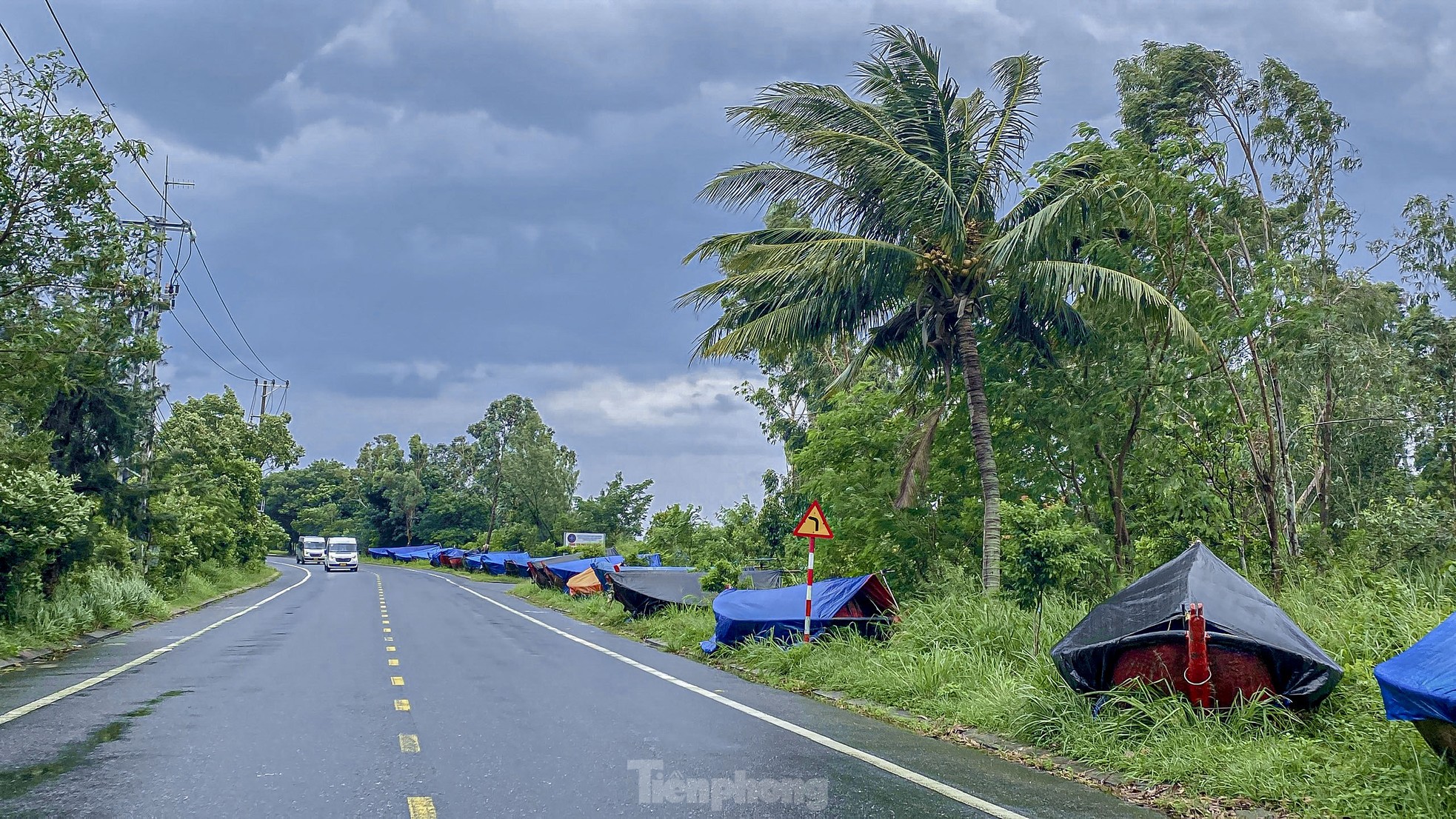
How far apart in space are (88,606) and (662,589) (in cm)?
1146

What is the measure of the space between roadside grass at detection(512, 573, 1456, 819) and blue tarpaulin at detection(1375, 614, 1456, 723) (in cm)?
55

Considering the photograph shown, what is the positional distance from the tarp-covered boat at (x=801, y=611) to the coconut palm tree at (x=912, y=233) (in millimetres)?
1650

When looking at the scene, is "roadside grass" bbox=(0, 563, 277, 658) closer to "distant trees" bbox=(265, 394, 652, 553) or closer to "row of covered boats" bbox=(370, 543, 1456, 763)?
"row of covered boats" bbox=(370, 543, 1456, 763)

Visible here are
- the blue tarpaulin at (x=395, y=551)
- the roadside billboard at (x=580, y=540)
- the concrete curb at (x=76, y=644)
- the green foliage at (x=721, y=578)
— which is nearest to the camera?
the concrete curb at (x=76, y=644)

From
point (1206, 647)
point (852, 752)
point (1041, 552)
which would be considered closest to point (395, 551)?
point (1041, 552)

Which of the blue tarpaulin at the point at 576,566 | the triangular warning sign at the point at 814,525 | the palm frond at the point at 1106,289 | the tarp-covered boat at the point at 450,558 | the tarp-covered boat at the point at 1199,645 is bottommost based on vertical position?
the tarp-covered boat at the point at 450,558

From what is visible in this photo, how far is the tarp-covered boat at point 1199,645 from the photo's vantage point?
25.2 ft

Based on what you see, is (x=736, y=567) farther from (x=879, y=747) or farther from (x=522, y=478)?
(x=522, y=478)

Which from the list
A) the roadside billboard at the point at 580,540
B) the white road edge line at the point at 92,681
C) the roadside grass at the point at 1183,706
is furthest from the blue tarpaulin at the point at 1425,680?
the roadside billboard at the point at 580,540

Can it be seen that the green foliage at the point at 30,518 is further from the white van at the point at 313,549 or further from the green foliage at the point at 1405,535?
the white van at the point at 313,549

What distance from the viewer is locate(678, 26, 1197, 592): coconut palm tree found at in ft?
49.8

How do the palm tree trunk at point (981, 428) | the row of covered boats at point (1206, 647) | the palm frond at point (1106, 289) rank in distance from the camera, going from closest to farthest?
the row of covered boats at point (1206, 647) < the palm frond at point (1106, 289) < the palm tree trunk at point (981, 428)

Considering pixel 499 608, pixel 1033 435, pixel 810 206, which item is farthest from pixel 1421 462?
pixel 499 608

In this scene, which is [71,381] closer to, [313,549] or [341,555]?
[341,555]
